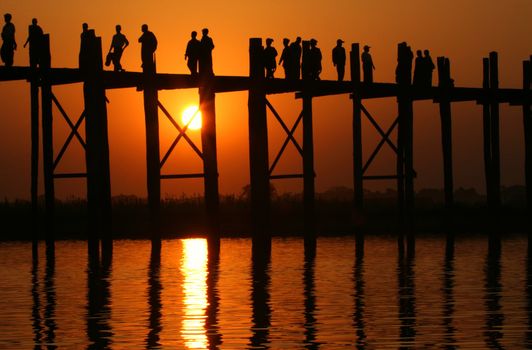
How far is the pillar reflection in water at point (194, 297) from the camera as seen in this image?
15.1m

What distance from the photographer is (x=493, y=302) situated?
61.0 ft

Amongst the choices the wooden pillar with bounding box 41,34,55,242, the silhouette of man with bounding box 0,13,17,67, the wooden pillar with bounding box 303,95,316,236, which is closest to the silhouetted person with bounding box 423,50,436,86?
the wooden pillar with bounding box 303,95,316,236

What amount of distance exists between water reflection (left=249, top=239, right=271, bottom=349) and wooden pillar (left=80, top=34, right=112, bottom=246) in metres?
3.10

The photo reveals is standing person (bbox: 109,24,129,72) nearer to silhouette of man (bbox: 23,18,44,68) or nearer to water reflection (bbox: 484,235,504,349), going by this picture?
silhouette of man (bbox: 23,18,44,68)

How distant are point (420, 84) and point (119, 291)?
13.7 meters

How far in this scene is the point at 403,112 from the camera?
32469mm

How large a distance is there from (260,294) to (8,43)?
8652 mm

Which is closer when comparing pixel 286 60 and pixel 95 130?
pixel 95 130

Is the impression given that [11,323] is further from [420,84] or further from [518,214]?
[518,214]

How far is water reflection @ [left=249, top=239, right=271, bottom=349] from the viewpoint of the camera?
15.2 meters

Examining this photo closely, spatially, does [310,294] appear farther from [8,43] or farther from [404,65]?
[404,65]

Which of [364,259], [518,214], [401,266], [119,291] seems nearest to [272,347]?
[119,291]

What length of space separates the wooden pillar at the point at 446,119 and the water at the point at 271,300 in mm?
2541

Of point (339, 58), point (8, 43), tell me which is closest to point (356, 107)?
point (339, 58)
